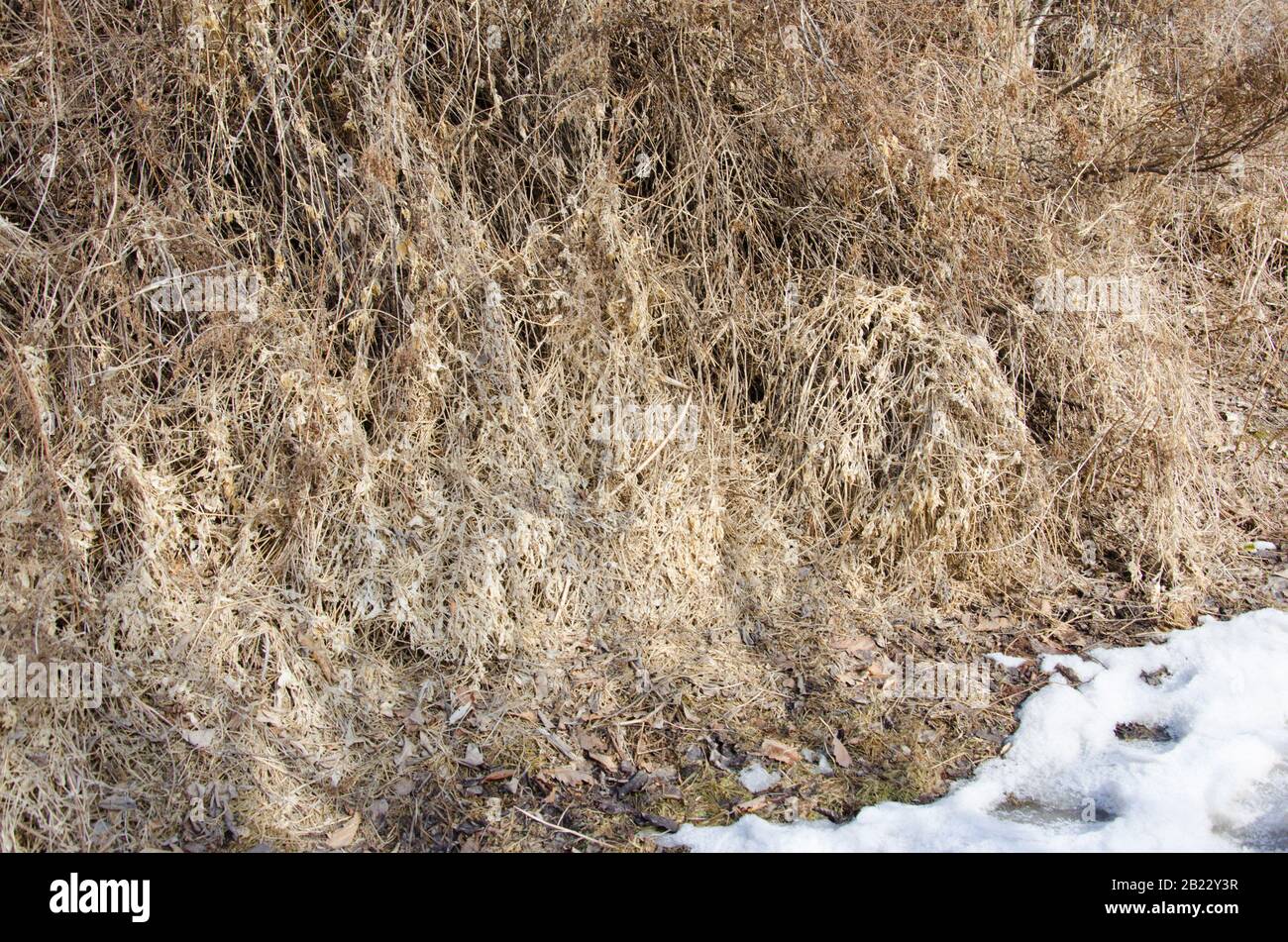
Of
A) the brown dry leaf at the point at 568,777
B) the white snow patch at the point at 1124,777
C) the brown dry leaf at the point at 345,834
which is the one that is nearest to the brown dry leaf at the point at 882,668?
the white snow patch at the point at 1124,777

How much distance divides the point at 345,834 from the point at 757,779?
141cm

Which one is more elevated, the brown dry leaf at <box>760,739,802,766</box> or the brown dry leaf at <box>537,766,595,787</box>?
the brown dry leaf at <box>760,739,802,766</box>

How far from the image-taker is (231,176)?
4.20m

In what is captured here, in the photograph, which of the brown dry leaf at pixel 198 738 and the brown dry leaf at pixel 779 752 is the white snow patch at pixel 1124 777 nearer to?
the brown dry leaf at pixel 779 752

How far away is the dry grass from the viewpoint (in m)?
3.55

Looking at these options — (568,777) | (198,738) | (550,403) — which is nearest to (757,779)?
(568,777)

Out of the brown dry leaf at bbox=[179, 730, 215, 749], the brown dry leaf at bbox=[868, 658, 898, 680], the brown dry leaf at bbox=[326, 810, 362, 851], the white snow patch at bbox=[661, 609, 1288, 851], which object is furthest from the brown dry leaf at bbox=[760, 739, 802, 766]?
the brown dry leaf at bbox=[179, 730, 215, 749]

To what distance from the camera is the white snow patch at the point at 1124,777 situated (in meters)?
3.21

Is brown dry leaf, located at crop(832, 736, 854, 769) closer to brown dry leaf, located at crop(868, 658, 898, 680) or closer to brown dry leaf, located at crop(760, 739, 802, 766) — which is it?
brown dry leaf, located at crop(760, 739, 802, 766)

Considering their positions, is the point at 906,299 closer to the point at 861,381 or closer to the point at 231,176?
the point at 861,381

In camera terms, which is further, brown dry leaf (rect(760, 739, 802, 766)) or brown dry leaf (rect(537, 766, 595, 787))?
brown dry leaf (rect(760, 739, 802, 766))

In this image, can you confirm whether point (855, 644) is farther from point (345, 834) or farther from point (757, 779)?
point (345, 834)

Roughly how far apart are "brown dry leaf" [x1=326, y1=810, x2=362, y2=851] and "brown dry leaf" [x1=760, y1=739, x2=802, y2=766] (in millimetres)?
1441
